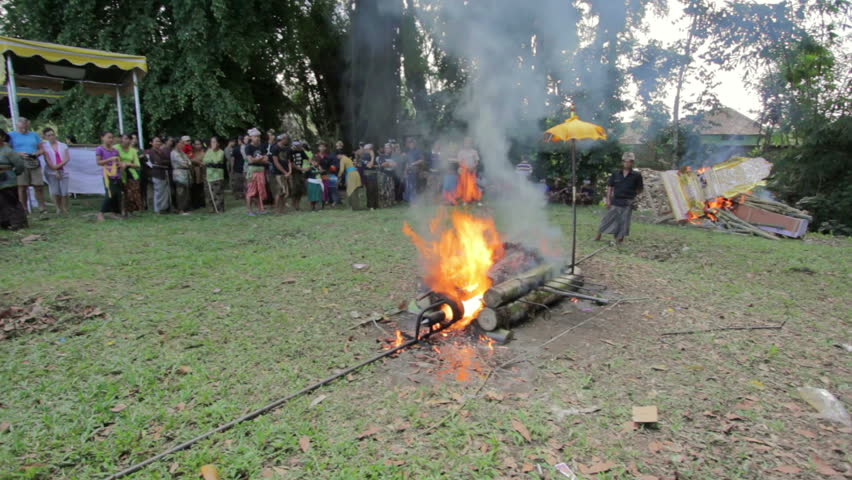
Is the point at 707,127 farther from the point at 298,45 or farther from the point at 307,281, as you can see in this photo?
the point at 307,281

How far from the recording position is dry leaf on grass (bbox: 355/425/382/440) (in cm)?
311

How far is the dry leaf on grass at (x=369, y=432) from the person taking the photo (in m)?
3.11

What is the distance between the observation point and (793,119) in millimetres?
15305

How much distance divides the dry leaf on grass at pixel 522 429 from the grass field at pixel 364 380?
16 millimetres

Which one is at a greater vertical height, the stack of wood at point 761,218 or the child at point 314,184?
the child at point 314,184

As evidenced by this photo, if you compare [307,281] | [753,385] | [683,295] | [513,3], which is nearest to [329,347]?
[307,281]

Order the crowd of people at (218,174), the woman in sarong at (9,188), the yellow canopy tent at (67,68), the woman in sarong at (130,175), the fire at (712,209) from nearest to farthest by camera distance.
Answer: the woman in sarong at (9,188)
the crowd of people at (218,174)
the yellow canopy tent at (67,68)
the woman in sarong at (130,175)
the fire at (712,209)

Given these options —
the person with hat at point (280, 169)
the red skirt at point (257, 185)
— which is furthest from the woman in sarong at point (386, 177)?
the red skirt at point (257, 185)

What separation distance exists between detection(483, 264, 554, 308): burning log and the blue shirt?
1043 centimetres

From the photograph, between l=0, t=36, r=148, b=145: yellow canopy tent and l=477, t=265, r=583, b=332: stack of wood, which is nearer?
l=477, t=265, r=583, b=332: stack of wood

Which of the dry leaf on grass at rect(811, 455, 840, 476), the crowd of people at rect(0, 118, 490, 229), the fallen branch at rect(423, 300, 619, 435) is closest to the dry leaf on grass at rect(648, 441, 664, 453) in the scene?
the dry leaf on grass at rect(811, 455, 840, 476)

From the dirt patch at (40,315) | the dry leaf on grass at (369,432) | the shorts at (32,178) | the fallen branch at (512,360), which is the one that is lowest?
the dry leaf on grass at (369,432)

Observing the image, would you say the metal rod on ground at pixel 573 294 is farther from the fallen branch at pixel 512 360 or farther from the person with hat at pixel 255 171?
the person with hat at pixel 255 171

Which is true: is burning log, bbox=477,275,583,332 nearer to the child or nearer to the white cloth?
the child
